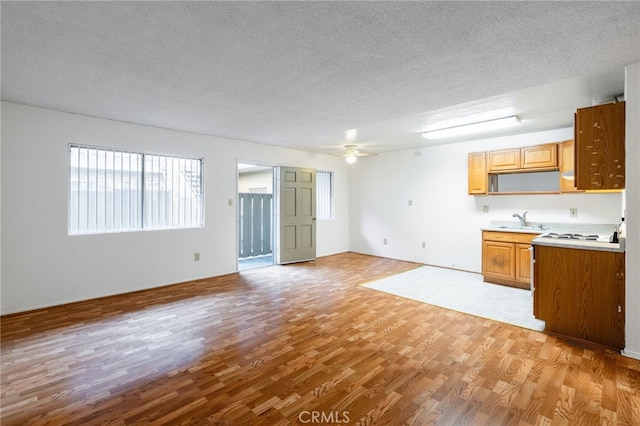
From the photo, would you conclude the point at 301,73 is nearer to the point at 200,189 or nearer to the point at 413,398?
the point at 413,398

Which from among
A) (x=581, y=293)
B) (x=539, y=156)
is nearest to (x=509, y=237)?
(x=539, y=156)

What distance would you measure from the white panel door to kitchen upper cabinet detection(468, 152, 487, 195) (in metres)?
3.10

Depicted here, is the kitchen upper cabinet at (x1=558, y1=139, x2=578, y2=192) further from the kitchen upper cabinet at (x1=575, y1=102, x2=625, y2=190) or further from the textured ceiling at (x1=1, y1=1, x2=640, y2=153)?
the kitchen upper cabinet at (x1=575, y1=102, x2=625, y2=190)

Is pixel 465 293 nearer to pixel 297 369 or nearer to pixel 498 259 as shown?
pixel 498 259

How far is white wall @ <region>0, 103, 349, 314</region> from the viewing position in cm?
340

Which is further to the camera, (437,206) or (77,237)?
(437,206)

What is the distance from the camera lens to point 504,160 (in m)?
4.79

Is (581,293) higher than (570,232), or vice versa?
(570,232)

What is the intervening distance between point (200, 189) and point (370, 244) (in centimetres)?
406

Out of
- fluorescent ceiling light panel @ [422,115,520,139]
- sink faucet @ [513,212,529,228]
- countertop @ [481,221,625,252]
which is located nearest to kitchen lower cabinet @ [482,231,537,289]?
countertop @ [481,221,625,252]

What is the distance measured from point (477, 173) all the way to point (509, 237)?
3.99 ft

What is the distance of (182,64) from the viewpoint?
2.42m

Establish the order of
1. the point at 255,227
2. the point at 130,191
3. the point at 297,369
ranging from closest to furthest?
the point at 297,369 < the point at 130,191 < the point at 255,227

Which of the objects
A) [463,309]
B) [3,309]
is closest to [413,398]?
[463,309]
